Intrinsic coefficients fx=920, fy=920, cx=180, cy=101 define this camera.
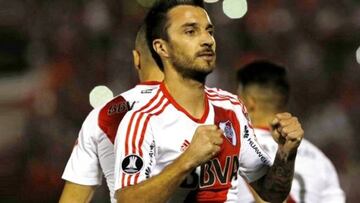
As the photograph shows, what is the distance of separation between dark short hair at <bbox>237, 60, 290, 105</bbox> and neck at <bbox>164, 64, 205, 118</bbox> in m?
1.61

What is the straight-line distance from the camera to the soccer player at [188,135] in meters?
3.02

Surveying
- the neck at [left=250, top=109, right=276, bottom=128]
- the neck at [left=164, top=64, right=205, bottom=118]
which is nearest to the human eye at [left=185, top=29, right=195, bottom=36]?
the neck at [left=164, top=64, right=205, bottom=118]

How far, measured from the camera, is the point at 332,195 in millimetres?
4680

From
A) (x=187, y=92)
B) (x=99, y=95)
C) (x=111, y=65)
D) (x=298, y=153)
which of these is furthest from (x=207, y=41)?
(x=111, y=65)

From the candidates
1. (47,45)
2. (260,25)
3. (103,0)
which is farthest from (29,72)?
(260,25)

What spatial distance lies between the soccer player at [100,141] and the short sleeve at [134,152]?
214mm

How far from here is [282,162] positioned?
338 cm

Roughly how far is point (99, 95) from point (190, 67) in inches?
194

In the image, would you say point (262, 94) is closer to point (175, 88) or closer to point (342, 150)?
point (175, 88)

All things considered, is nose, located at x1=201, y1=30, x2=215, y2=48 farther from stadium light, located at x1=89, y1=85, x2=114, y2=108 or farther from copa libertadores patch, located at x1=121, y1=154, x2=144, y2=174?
stadium light, located at x1=89, y1=85, x2=114, y2=108

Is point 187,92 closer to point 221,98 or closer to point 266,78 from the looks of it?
point 221,98

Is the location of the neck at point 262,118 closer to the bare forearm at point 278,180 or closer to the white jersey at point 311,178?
the white jersey at point 311,178

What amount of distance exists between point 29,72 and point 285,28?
243cm

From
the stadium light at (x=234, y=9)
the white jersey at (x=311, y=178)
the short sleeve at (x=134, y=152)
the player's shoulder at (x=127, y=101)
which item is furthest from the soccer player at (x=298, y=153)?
the stadium light at (x=234, y=9)
